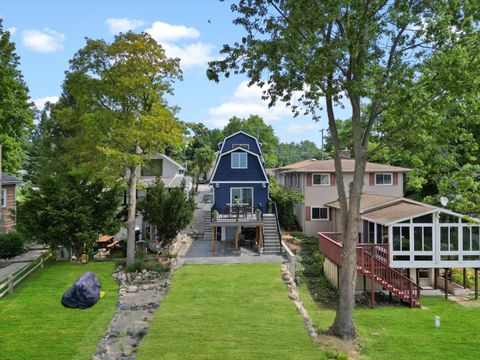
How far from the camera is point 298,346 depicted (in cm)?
1022

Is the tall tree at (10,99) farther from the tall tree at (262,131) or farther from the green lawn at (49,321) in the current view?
the tall tree at (262,131)

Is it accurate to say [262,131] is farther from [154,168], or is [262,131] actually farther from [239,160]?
[239,160]

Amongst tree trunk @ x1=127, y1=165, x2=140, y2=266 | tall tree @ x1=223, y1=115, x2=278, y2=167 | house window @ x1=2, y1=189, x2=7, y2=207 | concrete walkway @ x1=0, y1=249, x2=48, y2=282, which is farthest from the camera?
tall tree @ x1=223, y1=115, x2=278, y2=167

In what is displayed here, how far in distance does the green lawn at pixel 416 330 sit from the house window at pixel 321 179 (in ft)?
42.8

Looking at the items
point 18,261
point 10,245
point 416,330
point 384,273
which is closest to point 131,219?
point 18,261

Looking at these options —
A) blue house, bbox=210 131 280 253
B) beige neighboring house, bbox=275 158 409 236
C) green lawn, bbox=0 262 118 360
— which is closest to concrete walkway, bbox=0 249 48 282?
green lawn, bbox=0 262 118 360

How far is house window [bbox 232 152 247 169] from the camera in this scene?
2673 centimetres

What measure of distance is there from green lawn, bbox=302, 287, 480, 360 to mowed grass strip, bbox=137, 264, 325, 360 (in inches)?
66.1

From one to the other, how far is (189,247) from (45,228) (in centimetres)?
872

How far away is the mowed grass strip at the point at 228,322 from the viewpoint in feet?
32.4

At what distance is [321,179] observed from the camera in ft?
94.6

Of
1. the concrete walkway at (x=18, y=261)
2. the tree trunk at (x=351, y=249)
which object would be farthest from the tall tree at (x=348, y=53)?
the concrete walkway at (x=18, y=261)

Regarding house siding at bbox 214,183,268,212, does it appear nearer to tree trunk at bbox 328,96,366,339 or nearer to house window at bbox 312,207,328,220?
house window at bbox 312,207,328,220

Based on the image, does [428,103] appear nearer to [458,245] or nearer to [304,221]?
[458,245]
